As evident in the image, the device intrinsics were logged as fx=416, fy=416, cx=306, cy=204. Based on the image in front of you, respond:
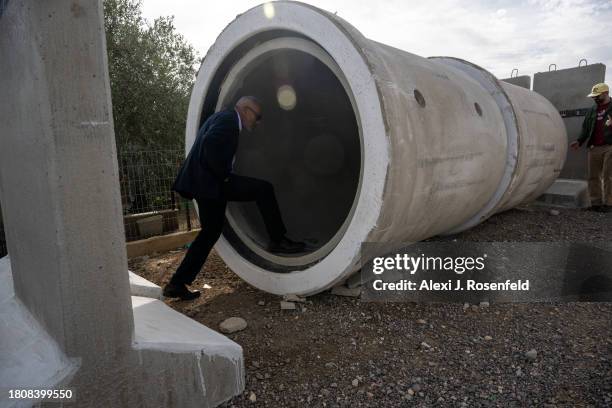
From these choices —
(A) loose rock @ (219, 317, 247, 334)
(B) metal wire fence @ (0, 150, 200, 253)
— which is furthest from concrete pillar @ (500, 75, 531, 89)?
(A) loose rock @ (219, 317, 247, 334)

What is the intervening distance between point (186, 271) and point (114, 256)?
1570mm

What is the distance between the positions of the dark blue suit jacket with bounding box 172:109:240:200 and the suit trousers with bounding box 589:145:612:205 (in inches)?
256

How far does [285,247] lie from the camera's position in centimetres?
368

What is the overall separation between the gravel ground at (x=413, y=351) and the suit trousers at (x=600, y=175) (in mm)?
4460

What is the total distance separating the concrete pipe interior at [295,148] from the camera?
3.78m

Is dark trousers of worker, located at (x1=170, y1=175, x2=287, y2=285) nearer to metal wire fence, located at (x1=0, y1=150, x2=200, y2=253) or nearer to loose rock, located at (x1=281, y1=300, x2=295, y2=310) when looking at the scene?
loose rock, located at (x1=281, y1=300, x2=295, y2=310)

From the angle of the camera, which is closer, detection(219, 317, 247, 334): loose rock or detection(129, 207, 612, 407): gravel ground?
detection(129, 207, 612, 407): gravel ground

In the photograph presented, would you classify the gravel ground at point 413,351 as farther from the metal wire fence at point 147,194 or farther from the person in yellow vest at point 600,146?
the person in yellow vest at point 600,146

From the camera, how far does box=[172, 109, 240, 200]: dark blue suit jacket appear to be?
10.5 ft

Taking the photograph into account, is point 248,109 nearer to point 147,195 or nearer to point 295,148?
point 295,148

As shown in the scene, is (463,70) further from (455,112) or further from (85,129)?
(85,129)

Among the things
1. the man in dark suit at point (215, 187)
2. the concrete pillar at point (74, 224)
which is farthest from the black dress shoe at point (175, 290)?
the concrete pillar at point (74, 224)

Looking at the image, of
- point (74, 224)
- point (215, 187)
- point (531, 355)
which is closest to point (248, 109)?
point (215, 187)

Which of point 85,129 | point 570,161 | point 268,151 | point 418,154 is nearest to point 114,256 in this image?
point 85,129
